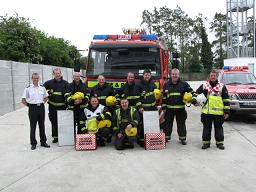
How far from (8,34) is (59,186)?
23871mm

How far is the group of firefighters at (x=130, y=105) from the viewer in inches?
337

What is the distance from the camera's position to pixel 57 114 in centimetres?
A: 907

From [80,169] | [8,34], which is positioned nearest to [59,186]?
[80,169]

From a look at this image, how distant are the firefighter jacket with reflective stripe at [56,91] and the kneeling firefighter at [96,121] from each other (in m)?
0.70

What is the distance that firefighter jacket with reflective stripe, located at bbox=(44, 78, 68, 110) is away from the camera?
9102 mm

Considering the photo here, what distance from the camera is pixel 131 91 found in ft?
29.6

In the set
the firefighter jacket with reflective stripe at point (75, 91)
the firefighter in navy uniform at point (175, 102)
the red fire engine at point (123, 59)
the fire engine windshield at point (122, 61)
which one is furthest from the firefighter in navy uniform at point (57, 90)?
→ the firefighter in navy uniform at point (175, 102)

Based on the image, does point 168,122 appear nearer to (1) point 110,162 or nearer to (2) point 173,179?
(1) point 110,162

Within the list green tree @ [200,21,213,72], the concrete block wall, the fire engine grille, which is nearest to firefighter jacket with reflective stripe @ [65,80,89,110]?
the fire engine grille

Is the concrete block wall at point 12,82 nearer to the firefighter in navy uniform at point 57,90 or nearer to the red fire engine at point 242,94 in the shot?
the firefighter in navy uniform at point 57,90

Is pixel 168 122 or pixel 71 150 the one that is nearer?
pixel 71 150

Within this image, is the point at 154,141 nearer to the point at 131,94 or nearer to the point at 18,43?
the point at 131,94

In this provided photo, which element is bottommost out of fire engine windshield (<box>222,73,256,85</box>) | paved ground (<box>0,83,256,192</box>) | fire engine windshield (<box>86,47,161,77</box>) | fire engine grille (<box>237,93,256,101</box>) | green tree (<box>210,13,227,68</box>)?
paved ground (<box>0,83,256,192</box>)

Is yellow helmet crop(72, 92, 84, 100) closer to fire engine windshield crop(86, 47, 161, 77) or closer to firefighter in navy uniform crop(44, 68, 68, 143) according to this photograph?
firefighter in navy uniform crop(44, 68, 68, 143)
